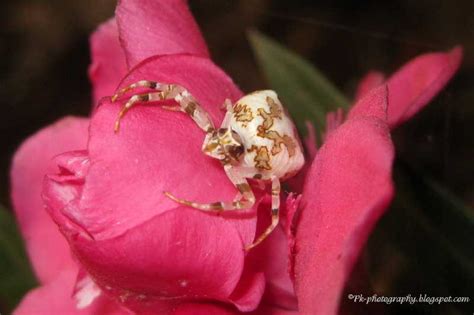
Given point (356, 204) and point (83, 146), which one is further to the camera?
point (83, 146)

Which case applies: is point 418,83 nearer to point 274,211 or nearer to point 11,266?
point 274,211

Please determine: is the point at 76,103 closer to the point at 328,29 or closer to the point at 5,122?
the point at 5,122

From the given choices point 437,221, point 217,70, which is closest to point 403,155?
point 437,221

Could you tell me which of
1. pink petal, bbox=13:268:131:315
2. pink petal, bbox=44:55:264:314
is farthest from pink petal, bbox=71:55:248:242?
pink petal, bbox=13:268:131:315

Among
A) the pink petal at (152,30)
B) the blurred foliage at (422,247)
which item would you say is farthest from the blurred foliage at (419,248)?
the pink petal at (152,30)

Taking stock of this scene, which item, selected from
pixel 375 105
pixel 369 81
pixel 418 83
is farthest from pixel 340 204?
pixel 369 81

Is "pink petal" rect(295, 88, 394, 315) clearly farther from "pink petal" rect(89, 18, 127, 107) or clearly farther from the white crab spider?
"pink petal" rect(89, 18, 127, 107)

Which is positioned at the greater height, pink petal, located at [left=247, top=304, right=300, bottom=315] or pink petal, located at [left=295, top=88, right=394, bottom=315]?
pink petal, located at [left=295, top=88, right=394, bottom=315]

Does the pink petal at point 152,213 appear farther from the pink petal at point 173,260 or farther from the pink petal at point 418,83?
the pink petal at point 418,83
